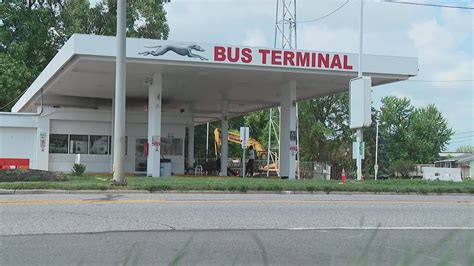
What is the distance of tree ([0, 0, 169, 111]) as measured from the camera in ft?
142

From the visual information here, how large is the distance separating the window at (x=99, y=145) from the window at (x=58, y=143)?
1.42 meters

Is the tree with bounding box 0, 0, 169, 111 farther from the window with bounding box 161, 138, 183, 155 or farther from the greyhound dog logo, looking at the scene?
the greyhound dog logo

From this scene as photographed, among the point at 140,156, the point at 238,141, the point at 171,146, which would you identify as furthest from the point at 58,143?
the point at 238,141

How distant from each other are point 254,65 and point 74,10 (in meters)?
24.1

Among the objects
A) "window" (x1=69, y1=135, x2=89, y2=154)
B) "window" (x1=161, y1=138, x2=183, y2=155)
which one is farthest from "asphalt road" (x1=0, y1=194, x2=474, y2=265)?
"window" (x1=161, y1=138, x2=183, y2=155)

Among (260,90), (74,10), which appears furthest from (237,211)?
(74,10)

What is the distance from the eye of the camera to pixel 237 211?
11953mm

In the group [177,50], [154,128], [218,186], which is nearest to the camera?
[218,186]

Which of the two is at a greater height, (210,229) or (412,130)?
(412,130)

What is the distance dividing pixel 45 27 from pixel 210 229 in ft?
131

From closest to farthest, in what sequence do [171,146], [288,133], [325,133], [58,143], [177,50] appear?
[177,50] → [288,133] → [58,143] → [171,146] → [325,133]

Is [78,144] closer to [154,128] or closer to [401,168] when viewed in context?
[154,128]

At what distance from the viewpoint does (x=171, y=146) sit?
33562mm

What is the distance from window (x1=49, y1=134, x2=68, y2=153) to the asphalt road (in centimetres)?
1797
